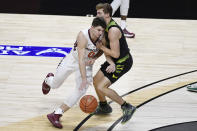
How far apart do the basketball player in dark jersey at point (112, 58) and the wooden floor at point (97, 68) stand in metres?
0.42

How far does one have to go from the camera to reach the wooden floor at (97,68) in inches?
249

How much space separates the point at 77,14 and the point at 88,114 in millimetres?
4525

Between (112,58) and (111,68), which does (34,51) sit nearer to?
(112,58)

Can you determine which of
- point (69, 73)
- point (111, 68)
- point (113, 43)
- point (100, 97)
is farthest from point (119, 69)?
Answer: point (69, 73)

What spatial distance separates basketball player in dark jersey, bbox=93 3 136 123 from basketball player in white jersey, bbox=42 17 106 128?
0.45 feet

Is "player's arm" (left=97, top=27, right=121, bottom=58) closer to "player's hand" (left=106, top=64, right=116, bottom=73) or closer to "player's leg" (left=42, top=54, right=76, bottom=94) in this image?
Result: "player's hand" (left=106, top=64, right=116, bottom=73)

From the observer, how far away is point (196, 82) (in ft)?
24.5

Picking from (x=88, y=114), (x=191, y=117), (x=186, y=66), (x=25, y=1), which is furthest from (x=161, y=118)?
(x=25, y=1)

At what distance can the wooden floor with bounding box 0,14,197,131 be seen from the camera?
249 inches

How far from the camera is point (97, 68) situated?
26.5 ft

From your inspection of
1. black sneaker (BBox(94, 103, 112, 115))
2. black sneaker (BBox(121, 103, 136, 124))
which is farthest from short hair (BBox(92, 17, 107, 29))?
black sneaker (BBox(94, 103, 112, 115))

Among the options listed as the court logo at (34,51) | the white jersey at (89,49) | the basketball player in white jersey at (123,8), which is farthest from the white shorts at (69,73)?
the basketball player in white jersey at (123,8)

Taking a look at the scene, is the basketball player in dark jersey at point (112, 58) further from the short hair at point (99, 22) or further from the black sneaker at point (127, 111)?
the short hair at point (99, 22)

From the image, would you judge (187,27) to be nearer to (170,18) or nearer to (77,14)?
(170,18)
